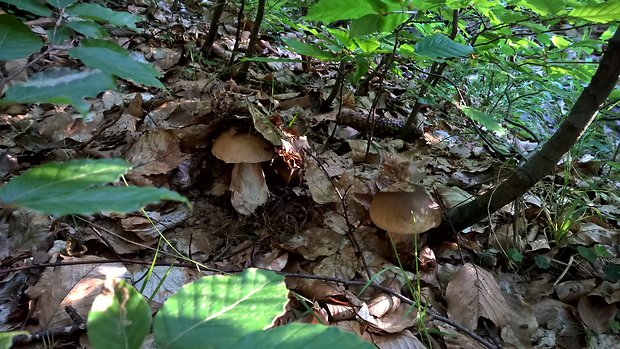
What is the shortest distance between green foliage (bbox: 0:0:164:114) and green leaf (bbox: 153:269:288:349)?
32 cm

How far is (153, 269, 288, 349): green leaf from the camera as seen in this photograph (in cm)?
51

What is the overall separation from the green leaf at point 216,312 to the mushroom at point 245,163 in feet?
4.24

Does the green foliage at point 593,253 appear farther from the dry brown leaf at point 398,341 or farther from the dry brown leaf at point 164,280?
the dry brown leaf at point 164,280

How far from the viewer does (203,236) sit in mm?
1944

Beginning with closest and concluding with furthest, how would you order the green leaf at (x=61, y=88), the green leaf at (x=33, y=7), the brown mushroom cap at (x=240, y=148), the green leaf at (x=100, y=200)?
the green leaf at (x=100, y=200), the green leaf at (x=61, y=88), the green leaf at (x=33, y=7), the brown mushroom cap at (x=240, y=148)

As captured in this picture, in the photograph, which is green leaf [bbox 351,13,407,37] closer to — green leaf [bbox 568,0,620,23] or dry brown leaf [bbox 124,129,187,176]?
green leaf [bbox 568,0,620,23]

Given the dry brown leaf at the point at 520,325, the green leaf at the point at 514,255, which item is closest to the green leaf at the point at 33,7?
the dry brown leaf at the point at 520,325

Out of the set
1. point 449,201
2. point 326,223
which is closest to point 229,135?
point 326,223

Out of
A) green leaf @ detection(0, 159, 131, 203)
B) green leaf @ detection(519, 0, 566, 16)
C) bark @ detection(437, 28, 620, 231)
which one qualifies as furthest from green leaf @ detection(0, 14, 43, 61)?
bark @ detection(437, 28, 620, 231)

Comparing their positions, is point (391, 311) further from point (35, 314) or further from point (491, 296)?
point (35, 314)

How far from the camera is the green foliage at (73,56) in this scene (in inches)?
24.3

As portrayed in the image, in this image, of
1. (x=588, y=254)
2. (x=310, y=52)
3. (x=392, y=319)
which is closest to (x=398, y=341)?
(x=392, y=319)

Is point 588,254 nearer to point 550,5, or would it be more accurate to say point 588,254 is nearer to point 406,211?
point 406,211

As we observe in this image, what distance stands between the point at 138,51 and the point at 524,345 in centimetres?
329
